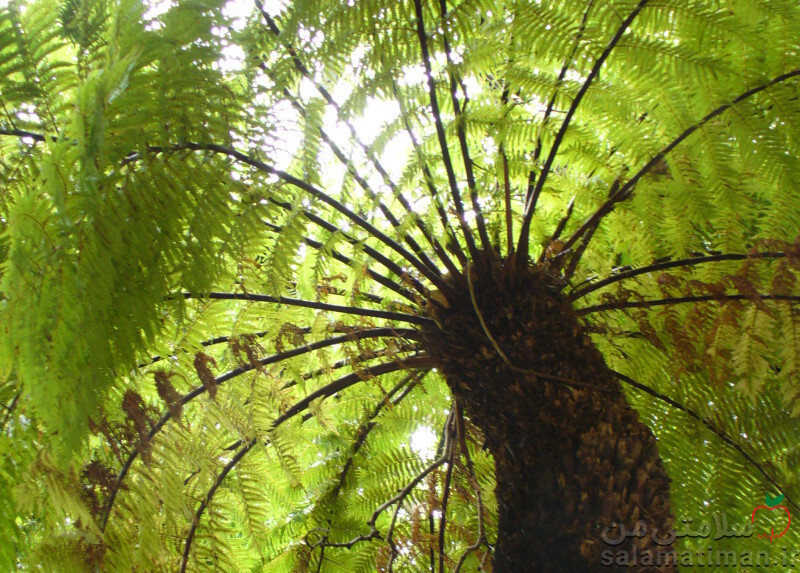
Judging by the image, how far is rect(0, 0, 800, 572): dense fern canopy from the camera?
3.80 ft

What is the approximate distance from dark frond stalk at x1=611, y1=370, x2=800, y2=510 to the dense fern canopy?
0.6 inches

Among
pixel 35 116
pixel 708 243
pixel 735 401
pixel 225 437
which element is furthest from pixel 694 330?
pixel 35 116

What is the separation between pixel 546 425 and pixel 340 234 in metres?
0.66

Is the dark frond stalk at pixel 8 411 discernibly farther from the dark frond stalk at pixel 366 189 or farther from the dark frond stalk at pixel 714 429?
the dark frond stalk at pixel 714 429

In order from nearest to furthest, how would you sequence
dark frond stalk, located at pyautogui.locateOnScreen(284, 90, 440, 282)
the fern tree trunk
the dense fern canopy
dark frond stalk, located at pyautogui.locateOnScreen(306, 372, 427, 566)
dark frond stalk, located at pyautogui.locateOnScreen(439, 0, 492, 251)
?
the fern tree trunk, the dense fern canopy, dark frond stalk, located at pyautogui.locateOnScreen(439, 0, 492, 251), dark frond stalk, located at pyautogui.locateOnScreen(284, 90, 440, 282), dark frond stalk, located at pyautogui.locateOnScreen(306, 372, 427, 566)

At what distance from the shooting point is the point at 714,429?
153 centimetres

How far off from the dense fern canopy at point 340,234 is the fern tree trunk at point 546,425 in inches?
1.2

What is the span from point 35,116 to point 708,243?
6.04 feet

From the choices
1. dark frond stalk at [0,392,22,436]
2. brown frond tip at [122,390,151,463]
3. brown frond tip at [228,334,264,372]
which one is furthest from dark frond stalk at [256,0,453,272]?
dark frond stalk at [0,392,22,436]

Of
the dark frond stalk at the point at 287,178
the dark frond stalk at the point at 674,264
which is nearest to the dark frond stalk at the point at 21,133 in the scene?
the dark frond stalk at the point at 287,178

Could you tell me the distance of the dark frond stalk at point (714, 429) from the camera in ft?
4.83

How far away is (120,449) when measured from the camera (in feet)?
4.53

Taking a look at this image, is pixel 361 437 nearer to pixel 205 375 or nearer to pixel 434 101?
pixel 205 375

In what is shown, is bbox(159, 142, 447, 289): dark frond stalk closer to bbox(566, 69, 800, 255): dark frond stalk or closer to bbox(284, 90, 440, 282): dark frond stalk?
bbox(284, 90, 440, 282): dark frond stalk
